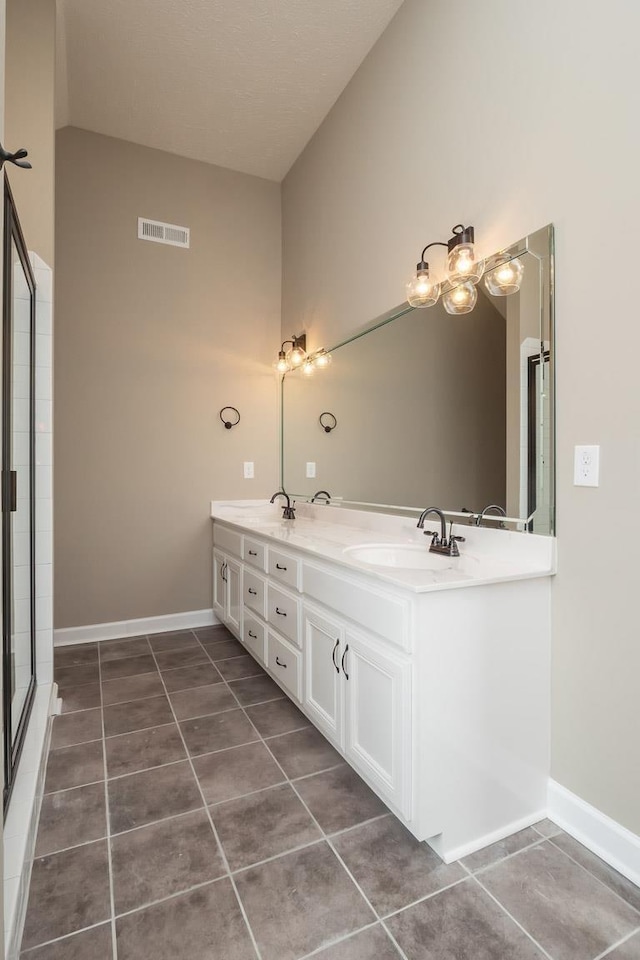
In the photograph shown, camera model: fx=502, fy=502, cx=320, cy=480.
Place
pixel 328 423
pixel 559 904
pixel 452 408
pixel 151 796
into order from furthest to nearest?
pixel 328 423 → pixel 452 408 → pixel 151 796 → pixel 559 904

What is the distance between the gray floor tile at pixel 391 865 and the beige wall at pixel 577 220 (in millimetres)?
493

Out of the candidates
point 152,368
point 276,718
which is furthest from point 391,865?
point 152,368

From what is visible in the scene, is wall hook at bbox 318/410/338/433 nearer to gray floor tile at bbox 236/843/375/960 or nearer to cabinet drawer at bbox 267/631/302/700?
cabinet drawer at bbox 267/631/302/700

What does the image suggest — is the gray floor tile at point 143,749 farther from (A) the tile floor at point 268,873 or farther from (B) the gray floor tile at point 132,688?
(B) the gray floor tile at point 132,688

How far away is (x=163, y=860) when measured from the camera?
1.40 m

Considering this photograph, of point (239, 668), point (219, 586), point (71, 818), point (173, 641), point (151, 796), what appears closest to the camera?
point (71, 818)

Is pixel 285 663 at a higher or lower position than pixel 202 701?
higher

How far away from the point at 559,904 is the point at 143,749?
4.80ft

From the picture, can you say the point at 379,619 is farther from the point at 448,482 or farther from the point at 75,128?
the point at 75,128

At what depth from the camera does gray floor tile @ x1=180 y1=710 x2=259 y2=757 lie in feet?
6.48

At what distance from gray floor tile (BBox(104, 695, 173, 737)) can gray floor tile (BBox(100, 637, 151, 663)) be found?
0.62 meters

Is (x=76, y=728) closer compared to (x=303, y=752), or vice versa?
(x=303, y=752)

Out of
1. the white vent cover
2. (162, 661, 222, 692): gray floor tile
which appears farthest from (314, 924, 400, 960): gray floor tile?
the white vent cover

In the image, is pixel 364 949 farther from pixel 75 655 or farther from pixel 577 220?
pixel 75 655
